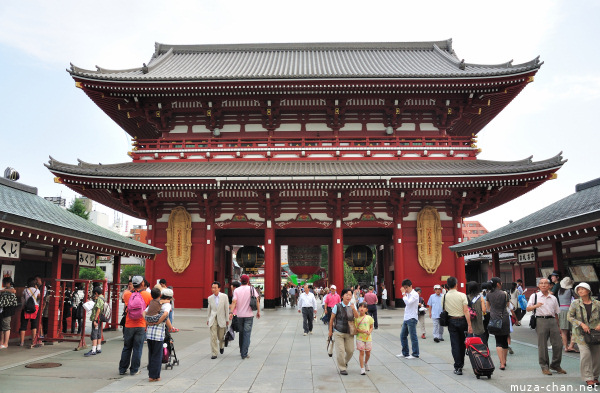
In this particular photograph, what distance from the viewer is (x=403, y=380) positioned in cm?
787

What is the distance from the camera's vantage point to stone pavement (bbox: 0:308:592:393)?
24.2 ft

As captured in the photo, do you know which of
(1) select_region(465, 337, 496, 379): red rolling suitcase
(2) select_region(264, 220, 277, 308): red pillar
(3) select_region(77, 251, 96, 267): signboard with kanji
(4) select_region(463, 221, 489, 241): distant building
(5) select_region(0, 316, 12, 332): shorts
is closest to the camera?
(1) select_region(465, 337, 496, 379): red rolling suitcase

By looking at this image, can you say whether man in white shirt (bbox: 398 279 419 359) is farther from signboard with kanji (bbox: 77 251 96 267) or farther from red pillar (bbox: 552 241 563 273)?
signboard with kanji (bbox: 77 251 96 267)

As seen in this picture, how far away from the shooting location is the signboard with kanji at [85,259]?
48.3ft

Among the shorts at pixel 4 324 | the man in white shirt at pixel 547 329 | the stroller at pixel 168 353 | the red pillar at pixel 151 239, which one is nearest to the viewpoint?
the man in white shirt at pixel 547 329

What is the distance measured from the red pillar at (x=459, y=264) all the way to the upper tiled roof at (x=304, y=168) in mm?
3070

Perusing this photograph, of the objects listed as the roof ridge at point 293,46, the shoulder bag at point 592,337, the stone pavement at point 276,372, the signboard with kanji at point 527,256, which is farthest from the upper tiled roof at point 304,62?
A: the shoulder bag at point 592,337

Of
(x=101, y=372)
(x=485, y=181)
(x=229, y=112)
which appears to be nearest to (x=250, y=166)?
(x=229, y=112)

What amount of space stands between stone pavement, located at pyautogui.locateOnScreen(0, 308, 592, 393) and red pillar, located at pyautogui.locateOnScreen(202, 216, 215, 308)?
27.9ft

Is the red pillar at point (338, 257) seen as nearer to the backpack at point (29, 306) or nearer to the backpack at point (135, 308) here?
the backpack at point (29, 306)

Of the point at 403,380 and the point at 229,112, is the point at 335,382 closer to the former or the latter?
the point at 403,380

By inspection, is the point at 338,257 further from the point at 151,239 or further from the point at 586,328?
the point at 586,328

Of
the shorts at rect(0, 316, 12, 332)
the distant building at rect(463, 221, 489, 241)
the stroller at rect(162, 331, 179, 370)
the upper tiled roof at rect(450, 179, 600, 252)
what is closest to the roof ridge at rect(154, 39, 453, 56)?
the upper tiled roof at rect(450, 179, 600, 252)

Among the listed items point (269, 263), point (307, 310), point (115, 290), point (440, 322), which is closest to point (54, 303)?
point (115, 290)
